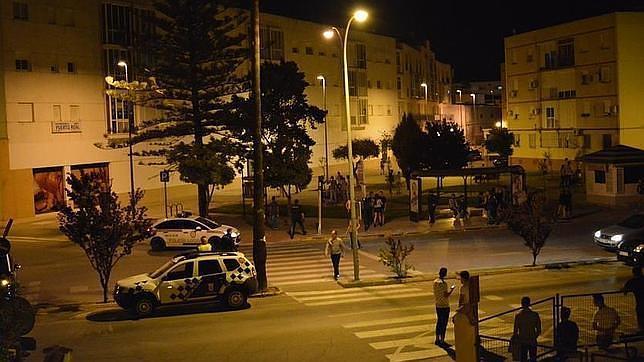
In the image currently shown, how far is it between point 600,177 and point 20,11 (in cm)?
3392

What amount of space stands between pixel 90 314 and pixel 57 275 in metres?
7.30

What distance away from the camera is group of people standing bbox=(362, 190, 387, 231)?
124ft

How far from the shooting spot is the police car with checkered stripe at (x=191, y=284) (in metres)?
19.2

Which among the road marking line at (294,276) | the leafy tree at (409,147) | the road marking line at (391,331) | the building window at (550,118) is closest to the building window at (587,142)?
the building window at (550,118)

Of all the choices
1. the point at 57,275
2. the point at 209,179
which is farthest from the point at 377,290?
the point at 209,179

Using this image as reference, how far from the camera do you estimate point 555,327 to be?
531 inches

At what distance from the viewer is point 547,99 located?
73062 mm

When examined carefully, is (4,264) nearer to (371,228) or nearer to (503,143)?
(371,228)

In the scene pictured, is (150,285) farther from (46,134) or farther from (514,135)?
(514,135)

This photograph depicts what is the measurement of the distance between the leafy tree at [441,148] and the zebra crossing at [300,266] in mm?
23004

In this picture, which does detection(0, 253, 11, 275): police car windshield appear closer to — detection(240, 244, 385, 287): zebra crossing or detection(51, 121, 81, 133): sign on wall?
detection(240, 244, 385, 287): zebra crossing

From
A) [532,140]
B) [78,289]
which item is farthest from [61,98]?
[532,140]

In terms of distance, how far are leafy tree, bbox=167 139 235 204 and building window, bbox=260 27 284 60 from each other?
1103 inches

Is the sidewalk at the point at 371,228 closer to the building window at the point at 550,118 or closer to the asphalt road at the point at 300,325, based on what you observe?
the asphalt road at the point at 300,325
